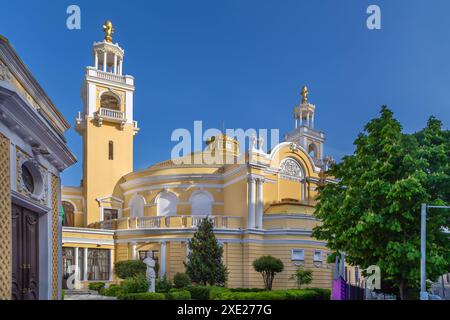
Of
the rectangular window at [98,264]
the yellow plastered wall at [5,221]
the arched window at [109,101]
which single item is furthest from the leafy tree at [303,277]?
the arched window at [109,101]

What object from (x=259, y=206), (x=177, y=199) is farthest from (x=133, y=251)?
(x=259, y=206)

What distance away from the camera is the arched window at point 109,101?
38.9 meters

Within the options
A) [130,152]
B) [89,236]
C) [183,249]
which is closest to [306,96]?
[130,152]

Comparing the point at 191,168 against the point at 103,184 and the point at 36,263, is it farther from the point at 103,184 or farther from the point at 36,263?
the point at 36,263

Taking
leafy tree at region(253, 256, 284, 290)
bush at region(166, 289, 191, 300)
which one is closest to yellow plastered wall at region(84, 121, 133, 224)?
leafy tree at region(253, 256, 284, 290)

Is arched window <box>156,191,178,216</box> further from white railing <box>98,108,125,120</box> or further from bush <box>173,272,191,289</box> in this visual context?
bush <box>173,272,191,289</box>

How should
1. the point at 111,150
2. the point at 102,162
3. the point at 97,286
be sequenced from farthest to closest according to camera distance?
the point at 111,150, the point at 102,162, the point at 97,286

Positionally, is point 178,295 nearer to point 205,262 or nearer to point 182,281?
point 182,281

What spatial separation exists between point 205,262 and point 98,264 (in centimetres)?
1042

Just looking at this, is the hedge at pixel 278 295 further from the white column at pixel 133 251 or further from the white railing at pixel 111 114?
the white railing at pixel 111 114

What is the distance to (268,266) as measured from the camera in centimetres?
2764

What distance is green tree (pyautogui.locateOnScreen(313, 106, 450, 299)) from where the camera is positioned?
15023 mm
